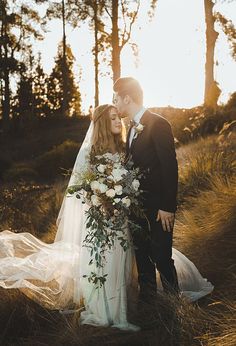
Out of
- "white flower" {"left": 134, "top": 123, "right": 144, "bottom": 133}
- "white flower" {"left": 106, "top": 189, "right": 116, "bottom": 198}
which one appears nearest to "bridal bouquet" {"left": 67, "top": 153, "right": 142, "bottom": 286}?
"white flower" {"left": 106, "top": 189, "right": 116, "bottom": 198}

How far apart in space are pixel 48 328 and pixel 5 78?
93.6ft

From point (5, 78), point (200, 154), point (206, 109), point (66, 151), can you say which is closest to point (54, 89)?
point (5, 78)

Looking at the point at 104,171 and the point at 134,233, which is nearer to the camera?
the point at 104,171

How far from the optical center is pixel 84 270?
484 cm

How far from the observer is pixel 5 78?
31.5 m

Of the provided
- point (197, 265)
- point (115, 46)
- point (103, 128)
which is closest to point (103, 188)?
point (103, 128)

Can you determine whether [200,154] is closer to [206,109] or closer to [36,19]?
[206,109]

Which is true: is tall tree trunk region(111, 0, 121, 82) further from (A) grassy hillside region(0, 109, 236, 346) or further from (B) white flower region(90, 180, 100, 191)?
(B) white flower region(90, 180, 100, 191)

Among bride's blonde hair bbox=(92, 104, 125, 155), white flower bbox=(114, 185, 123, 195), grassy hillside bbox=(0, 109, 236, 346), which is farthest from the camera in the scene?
bride's blonde hair bbox=(92, 104, 125, 155)

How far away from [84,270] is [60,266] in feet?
2.13

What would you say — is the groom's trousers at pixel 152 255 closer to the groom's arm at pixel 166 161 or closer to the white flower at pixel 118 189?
the groom's arm at pixel 166 161

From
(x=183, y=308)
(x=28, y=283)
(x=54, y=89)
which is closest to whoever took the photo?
(x=183, y=308)

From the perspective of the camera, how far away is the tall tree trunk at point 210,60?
658 inches

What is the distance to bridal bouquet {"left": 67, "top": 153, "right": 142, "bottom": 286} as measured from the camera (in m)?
4.16
